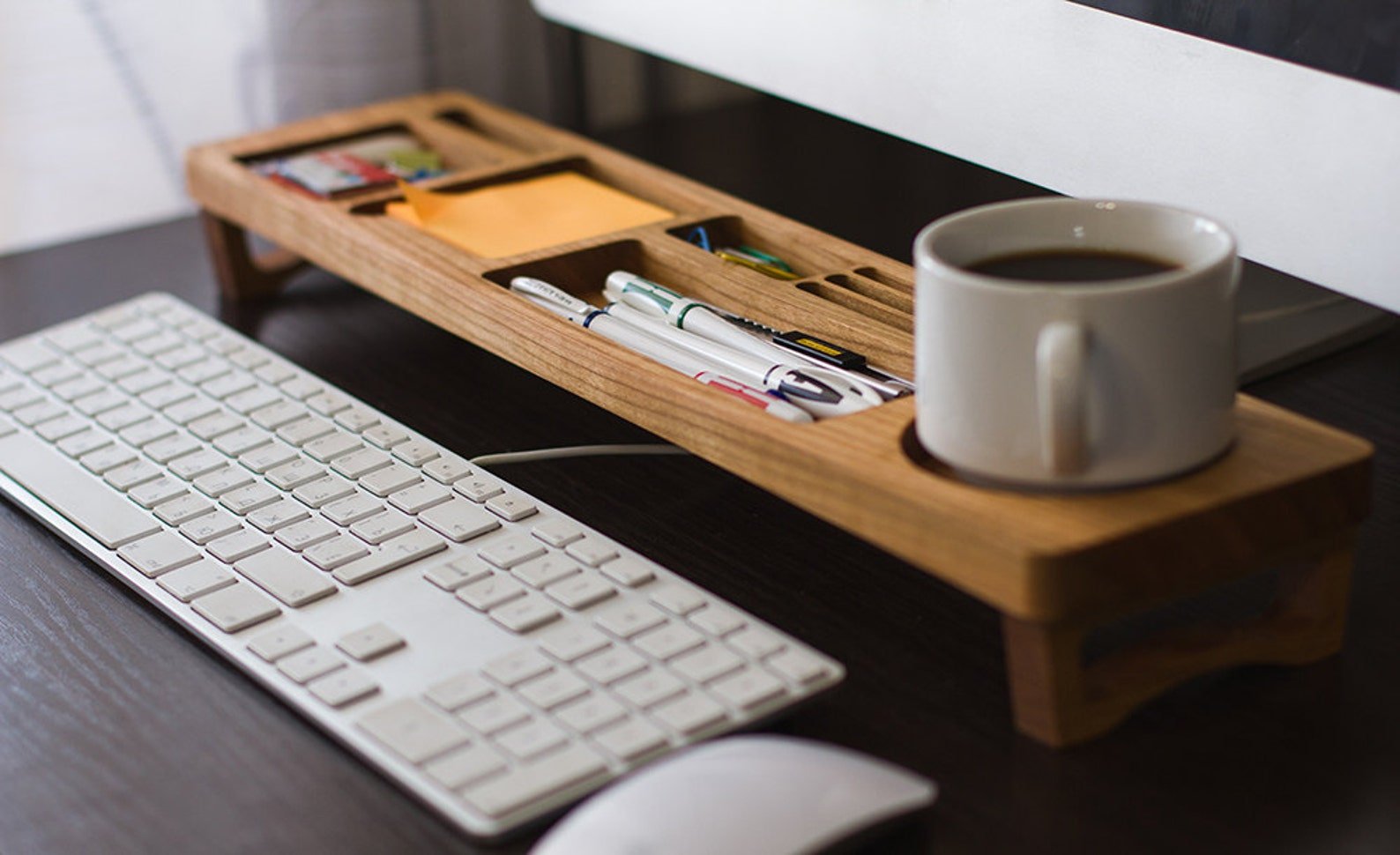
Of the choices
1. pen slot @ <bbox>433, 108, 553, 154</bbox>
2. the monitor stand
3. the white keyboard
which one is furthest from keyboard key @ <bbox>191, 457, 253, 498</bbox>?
the monitor stand

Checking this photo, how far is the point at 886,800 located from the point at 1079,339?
0.15 meters

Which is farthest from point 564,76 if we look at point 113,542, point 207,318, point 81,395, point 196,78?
point 113,542

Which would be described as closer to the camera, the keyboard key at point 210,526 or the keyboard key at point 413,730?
the keyboard key at point 413,730

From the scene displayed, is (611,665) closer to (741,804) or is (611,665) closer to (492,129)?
(741,804)

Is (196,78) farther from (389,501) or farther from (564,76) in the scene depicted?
(389,501)

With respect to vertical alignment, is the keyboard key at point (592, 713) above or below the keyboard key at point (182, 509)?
above

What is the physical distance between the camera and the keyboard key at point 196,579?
1.97 feet

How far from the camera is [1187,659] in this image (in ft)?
1.74

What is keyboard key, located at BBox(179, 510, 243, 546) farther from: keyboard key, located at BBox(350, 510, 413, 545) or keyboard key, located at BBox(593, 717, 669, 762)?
keyboard key, located at BBox(593, 717, 669, 762)

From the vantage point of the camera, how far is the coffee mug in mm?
470

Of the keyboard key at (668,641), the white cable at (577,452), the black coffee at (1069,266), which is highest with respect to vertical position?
the black coffee at (1069,266)

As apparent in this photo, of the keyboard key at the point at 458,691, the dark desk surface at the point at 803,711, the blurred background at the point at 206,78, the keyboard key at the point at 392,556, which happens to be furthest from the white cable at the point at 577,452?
the blurred background at the point at 206,78

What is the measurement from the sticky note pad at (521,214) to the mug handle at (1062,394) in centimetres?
36

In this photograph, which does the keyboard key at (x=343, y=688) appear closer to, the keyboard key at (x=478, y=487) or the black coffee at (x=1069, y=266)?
the keyboard key at (x=478, y=487)
